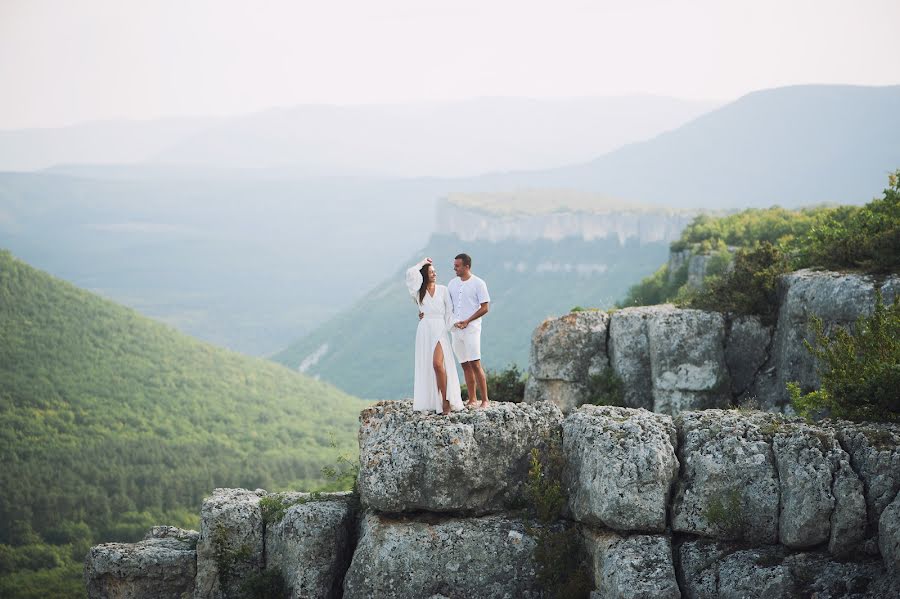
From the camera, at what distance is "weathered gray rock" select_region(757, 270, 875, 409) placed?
801 inches

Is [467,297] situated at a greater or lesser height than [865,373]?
greater

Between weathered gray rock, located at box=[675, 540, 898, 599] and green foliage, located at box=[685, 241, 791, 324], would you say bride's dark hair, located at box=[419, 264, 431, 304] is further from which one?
green foliage, located at box=[685, 241, 791, 324]

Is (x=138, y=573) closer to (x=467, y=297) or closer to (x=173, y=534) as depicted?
(x=173, y=534)

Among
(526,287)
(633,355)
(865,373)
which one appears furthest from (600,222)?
(865,373)

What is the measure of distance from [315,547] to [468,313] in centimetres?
519

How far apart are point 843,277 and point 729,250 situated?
20034 millimetres

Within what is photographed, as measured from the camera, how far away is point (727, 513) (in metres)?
15.9

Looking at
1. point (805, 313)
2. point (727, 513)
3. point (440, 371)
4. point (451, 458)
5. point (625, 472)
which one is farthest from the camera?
point (805, 313)

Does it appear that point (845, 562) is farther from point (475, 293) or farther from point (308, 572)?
point (308, 572)

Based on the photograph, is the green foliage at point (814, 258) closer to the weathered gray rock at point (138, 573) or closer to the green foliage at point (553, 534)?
the green foliage at point (553, 534)

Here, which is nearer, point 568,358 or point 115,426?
point 568,358

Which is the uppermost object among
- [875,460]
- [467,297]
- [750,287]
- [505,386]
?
[467,297]

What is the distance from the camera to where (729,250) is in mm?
40656

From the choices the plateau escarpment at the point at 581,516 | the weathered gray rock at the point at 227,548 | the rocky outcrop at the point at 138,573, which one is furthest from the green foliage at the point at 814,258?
the rocky outcrop at the point at 138,573
